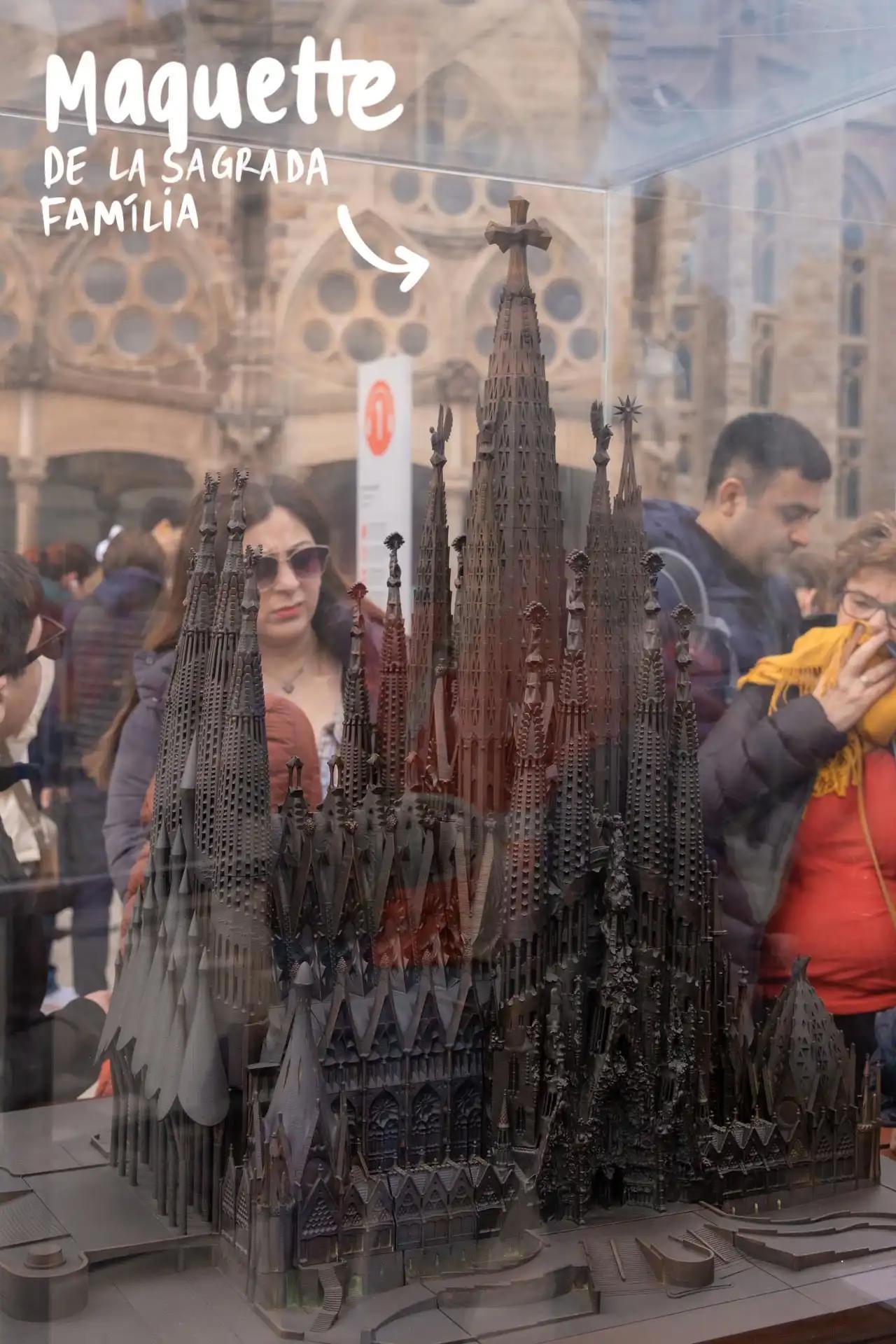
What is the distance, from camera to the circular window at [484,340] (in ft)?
19.4

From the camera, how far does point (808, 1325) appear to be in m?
5.87

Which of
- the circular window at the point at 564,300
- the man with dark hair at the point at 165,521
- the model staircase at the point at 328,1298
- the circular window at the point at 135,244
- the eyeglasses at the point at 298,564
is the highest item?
the circular window at the point at 564,300

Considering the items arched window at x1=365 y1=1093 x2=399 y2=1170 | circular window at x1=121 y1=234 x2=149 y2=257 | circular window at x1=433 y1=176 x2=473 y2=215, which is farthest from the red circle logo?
arched window at x1=365 y1=1093 x2=399 y2=1170

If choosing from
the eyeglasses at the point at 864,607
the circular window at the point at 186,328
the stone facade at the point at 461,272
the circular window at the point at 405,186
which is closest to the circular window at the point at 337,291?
the stone facade at the point at 461,272

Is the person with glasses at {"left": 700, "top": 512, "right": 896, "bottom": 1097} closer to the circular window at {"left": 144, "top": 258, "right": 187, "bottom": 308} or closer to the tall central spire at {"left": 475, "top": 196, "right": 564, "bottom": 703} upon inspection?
the tall central spire at {"left": 475, "top": 196, "right": 564, "bottom": 703}

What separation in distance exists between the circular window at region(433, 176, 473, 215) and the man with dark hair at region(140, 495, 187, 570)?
154 centimetres

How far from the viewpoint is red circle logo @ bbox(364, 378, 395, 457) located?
→ 563 centimetres

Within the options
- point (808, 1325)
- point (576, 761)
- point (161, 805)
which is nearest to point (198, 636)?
point (161, 805)

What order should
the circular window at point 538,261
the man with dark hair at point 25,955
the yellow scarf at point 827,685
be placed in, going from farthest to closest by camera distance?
the yellow scarf at point 827,685 → the circular window at point 538,261 → the man with dark hair at point 25,955

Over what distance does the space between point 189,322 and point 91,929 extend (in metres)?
2.28

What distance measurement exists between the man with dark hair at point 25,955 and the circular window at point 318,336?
4.19ft

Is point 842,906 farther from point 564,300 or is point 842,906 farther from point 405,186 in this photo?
point 405,186

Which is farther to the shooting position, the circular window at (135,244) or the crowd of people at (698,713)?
the crowd of people at (698,713)

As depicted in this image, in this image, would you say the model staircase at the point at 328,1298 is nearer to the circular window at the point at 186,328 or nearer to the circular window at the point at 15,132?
the circular window at the point at 186,328
